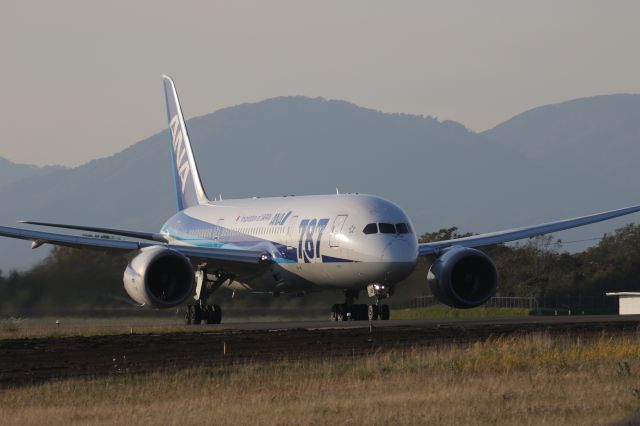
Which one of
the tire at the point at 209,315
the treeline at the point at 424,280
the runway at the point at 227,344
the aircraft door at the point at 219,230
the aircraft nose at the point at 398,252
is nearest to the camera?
the runway at the point at 227,344

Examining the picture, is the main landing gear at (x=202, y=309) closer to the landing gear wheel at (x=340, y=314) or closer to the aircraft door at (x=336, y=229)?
the landing gear wheel at (x=340, y=314)

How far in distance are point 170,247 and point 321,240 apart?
14.2 feet

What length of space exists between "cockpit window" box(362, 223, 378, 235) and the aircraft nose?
0.68 meters

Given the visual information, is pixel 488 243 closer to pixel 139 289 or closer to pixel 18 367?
pixel 139 289

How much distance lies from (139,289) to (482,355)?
17240mm

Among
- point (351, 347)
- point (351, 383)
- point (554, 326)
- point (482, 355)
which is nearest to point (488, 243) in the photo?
point (554, 326)

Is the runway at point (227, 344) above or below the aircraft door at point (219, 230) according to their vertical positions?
below

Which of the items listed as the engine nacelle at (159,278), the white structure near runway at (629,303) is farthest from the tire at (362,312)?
the white structure near runway at (629,303)

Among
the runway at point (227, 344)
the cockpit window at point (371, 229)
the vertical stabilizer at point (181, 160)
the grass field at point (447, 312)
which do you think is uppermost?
the vertical stabilizer at point (181, 160)

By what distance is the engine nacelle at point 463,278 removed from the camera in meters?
40.5

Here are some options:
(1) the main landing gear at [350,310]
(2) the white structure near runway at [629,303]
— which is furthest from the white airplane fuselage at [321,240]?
(2) the white structure near runway at [629,303]

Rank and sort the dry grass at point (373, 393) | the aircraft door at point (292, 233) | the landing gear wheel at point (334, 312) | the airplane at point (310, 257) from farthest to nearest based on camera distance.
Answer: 1. the landing gear wheel at point (334, 312)
2. the aircraft door at point (292, 233)
3. the airplane at point (310, 257)
4. the dry grass at point (373, 393)

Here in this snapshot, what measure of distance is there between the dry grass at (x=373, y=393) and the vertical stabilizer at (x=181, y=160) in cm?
2859

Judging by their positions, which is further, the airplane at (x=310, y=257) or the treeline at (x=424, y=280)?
the treeline at (x=424, y=280)
